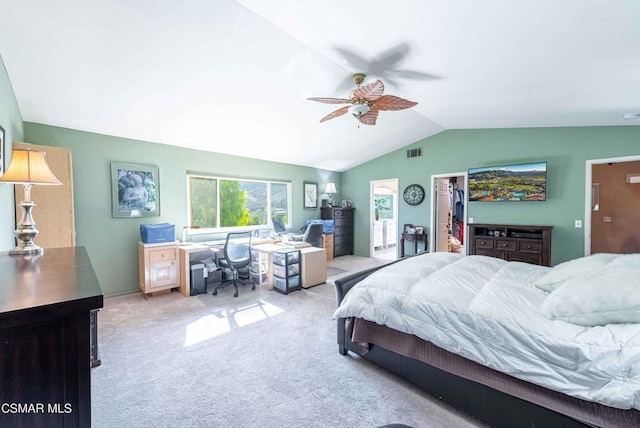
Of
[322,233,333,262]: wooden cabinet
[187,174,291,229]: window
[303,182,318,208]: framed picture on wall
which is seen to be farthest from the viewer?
[303,182,318,208]: framed picture on wall

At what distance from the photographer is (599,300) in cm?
150

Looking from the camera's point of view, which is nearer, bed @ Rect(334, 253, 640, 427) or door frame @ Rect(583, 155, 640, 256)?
bed @ Rect(334, 253, 640, 427)

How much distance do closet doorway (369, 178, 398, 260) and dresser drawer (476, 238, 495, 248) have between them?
7.48ft

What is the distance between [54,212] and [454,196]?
7.86 metres

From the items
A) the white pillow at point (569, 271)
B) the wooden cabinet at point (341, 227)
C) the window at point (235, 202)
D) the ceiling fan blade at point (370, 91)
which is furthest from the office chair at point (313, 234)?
the white pillow at point (569, 271)

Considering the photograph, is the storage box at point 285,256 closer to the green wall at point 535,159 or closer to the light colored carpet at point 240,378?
the light colored carpet at point 240,378

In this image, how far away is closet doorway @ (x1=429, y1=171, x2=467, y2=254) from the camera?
5.84 m

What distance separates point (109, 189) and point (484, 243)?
591 centimetres

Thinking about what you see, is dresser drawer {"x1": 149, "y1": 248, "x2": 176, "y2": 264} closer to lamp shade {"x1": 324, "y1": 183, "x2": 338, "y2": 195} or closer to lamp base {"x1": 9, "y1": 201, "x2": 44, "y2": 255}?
lamp base {"x1": 9, "y1": 201, "x2": 44, "y2": 255}

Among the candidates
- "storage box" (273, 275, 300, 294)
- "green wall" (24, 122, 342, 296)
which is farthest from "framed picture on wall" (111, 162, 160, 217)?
"storage box" (273, 275, 300, 294)

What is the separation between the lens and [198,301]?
153 inches

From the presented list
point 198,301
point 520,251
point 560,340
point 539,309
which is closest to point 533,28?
point 539,309

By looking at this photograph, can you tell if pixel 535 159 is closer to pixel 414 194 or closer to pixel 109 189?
pixel 414 194

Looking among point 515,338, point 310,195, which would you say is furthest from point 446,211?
point 515,338
